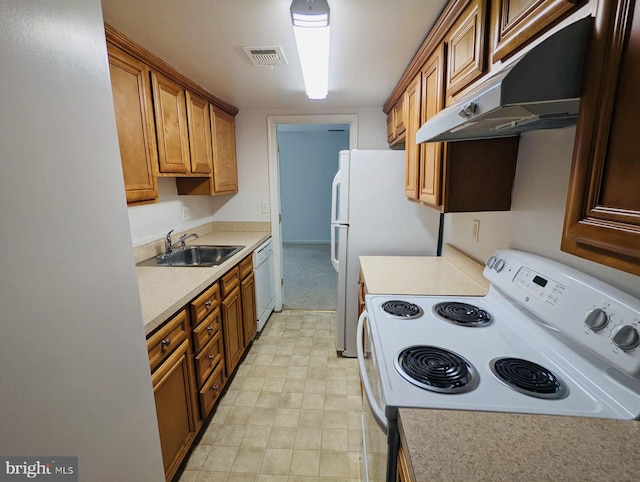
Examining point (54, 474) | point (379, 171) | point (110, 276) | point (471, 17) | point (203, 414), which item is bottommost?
point (203, 414)

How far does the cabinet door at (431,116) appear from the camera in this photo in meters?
1.46

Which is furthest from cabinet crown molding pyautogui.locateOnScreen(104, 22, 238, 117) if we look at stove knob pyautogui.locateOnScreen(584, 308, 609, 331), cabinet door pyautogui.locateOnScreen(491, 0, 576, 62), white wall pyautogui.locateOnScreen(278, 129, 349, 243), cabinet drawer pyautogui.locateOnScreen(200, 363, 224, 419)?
white wall pyautogui.locateOnScreen(278, 129, 349, 243)

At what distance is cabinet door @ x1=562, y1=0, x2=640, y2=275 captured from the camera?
0.52 meters

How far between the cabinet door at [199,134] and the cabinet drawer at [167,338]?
4.16ft

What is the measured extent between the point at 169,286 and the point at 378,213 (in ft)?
5.00

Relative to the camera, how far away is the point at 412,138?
6.43 ft

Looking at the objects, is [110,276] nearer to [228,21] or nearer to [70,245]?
[70,245]

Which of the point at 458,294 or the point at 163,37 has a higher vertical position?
the point at 163,37

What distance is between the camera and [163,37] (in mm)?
1583

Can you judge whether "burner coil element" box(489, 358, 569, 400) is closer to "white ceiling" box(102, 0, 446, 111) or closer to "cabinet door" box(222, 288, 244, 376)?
"white ceiling" box(102, 0, 446, 111)

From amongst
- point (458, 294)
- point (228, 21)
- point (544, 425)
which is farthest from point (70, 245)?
point (458, 294)

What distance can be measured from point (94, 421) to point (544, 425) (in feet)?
3.62

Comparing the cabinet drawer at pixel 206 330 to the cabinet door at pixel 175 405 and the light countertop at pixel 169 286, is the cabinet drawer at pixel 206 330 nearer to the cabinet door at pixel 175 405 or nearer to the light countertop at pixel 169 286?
the cabinet door at pixel 175 405

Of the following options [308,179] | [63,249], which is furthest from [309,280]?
[63,249]
